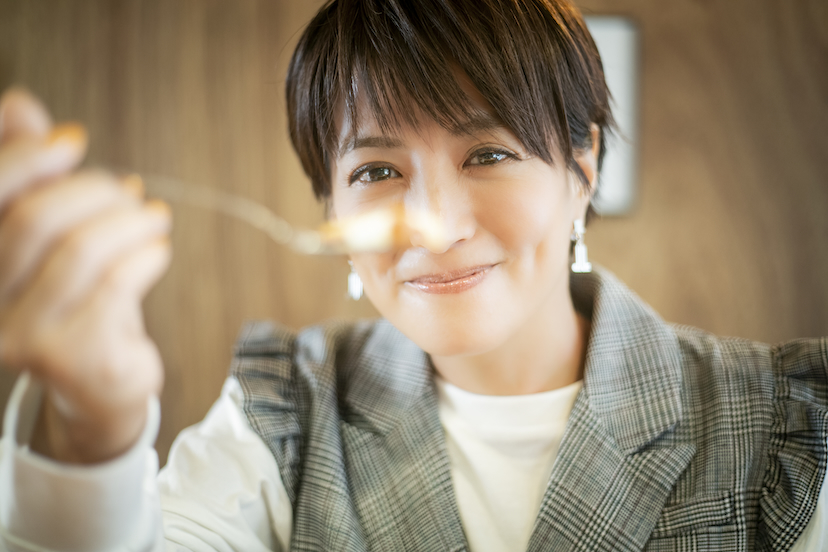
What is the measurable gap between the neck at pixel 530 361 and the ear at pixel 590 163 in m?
0.18

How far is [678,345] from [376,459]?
1.94ft

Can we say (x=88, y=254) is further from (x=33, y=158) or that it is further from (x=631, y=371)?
(x=631, y=371)

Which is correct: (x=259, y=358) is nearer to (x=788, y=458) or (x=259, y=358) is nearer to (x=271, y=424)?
(x=271, y=424)

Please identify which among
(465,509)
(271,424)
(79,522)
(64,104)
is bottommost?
(465,509)

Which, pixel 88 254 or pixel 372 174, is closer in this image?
pixel 88 254

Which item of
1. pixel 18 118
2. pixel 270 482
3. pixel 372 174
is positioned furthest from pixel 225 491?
pixel 18 118

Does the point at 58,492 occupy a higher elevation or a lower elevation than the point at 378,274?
lower

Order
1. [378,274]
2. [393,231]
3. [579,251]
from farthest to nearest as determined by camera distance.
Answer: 1. [579,251]
2. [378,274]
3. [393,231]

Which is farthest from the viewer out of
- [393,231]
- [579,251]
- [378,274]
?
[579,251]

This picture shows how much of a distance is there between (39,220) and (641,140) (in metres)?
1.92

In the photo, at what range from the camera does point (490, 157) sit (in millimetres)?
910

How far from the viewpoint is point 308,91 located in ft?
3.31

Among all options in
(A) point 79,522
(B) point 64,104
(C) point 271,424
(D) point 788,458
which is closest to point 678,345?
(D) point 788,458

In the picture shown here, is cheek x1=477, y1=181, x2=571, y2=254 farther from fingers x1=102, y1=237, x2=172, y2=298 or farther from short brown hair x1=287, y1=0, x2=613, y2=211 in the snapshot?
fingers x1=102, y1=237, x2=172, y2=298
